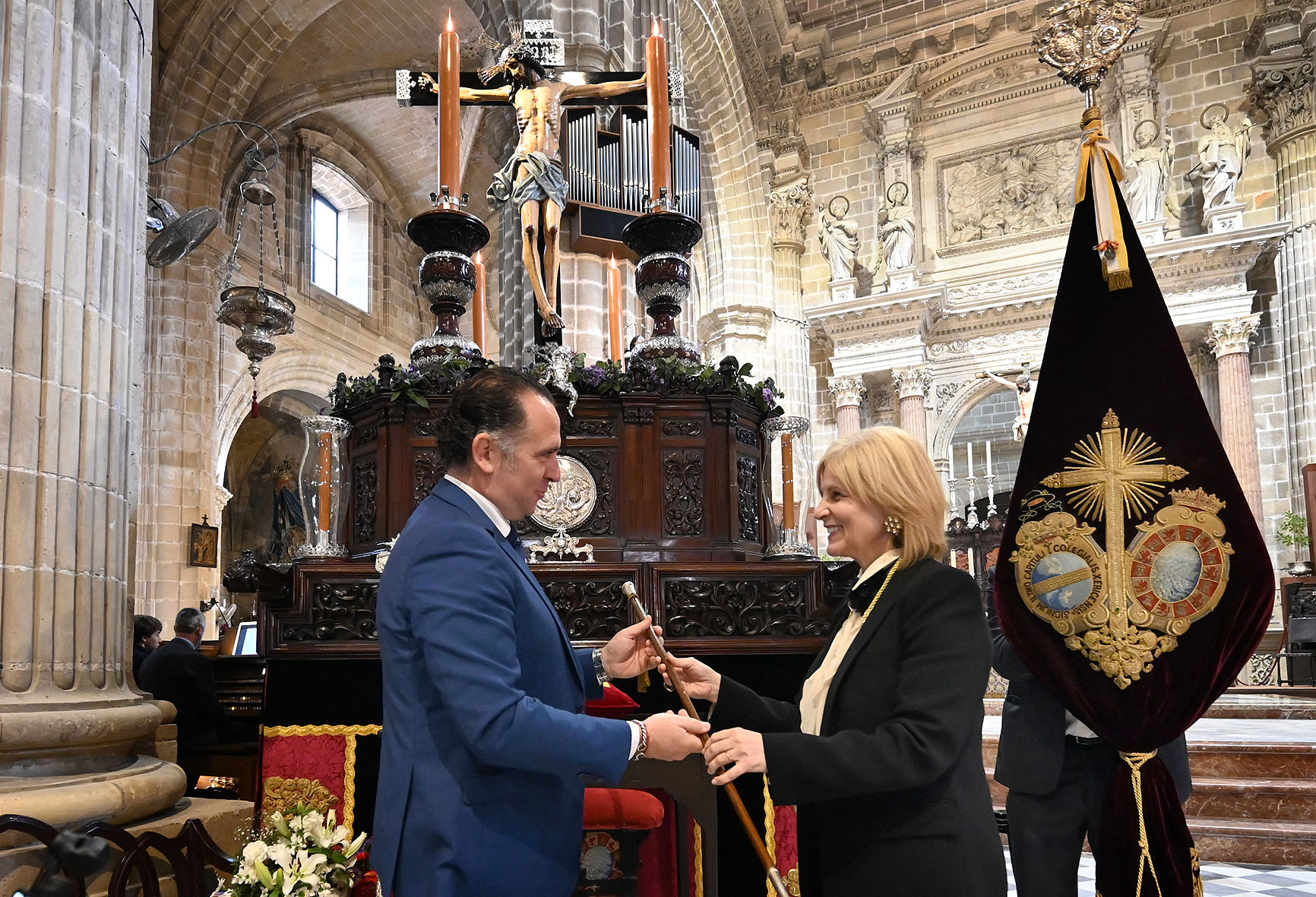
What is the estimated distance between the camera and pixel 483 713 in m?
1.61

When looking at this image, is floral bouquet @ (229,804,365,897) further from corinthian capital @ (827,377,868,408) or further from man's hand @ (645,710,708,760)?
corinthian capital @ (827,377,868,408)

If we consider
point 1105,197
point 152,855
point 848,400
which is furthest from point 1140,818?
point 848,400

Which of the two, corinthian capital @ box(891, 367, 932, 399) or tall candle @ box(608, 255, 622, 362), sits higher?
corinthian capital @ box(891, 367, 932, 399)

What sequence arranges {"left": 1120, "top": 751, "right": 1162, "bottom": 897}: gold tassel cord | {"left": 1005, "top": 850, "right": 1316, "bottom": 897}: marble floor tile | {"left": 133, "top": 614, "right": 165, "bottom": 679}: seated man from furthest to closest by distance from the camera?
{"left": 133, "top": 614, "right": 165, "bottom": 679}: seated man
{"left": 1005, "top": 850, "right": 1316, "bottom": 897}: marble floor tile
{"left": 1120, "top": 751, "right": 1162, "bottom": 897}: gold tassel cord

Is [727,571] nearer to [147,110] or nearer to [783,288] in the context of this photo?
[147,110]

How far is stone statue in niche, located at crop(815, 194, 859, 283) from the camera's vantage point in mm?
15922

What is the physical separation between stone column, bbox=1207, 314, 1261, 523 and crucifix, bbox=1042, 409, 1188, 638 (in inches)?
463

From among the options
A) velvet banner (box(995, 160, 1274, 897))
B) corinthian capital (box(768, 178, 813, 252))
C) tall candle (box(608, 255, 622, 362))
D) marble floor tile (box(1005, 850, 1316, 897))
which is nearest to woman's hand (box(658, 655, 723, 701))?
velvet banner (box(995, 160, 1274, 897))

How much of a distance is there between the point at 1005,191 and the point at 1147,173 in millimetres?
2164

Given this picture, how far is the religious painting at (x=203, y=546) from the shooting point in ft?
38.1

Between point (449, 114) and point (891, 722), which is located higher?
point (449, 114)

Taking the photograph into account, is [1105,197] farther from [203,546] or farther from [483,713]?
[203,546]

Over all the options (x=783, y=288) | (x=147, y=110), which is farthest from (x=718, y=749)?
(x=783, y=288)

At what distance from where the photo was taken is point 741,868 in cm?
333
